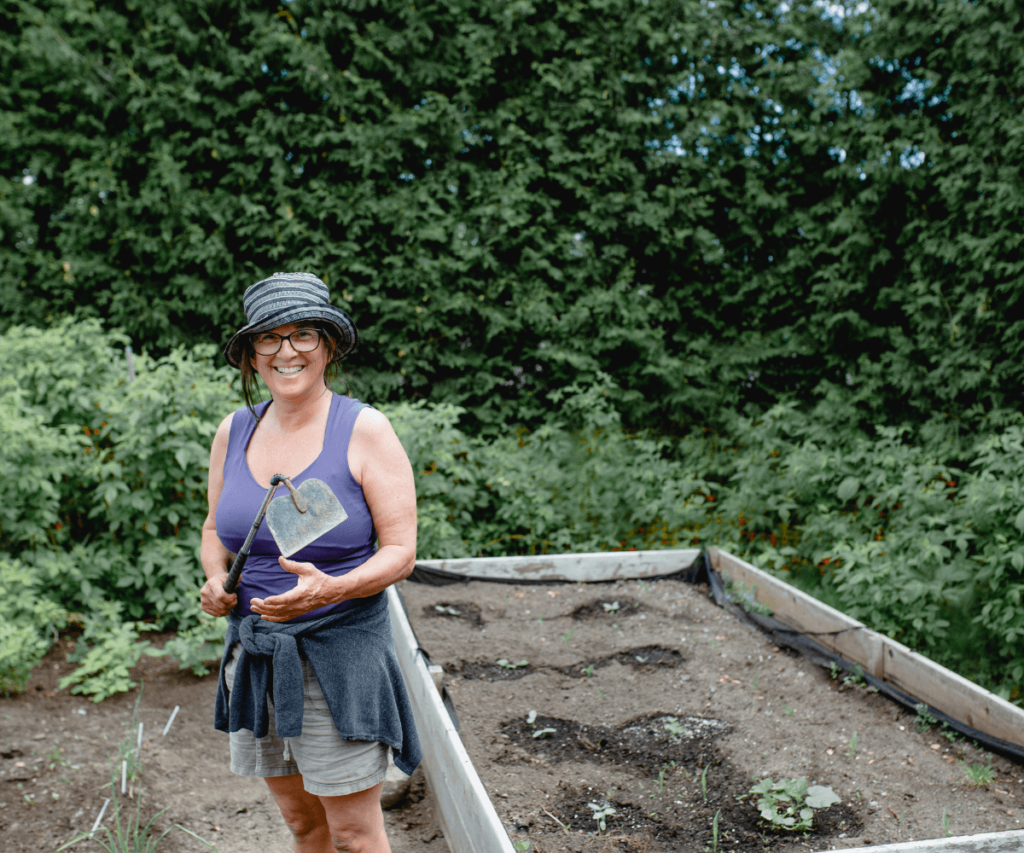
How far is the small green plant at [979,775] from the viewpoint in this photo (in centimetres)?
243

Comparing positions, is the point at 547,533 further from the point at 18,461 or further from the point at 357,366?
the point at 18,461

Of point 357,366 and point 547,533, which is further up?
point 357,366

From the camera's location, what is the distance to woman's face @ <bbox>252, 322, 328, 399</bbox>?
63.2 inches

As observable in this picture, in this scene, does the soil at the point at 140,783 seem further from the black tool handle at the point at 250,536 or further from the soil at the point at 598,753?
the black tool handle at the point at 250,536

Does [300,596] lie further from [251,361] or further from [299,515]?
[251,361]

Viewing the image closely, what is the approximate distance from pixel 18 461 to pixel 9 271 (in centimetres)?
322

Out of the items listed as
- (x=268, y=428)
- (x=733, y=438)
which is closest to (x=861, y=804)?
(x=268, y=428)

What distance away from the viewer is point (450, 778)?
7.88 ft

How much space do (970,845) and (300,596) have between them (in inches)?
73.4

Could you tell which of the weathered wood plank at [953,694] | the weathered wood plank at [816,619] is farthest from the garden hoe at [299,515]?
the weathered wood plank at [816,619]

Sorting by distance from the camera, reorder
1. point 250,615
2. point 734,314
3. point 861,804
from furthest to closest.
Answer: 1. point 734,314
2. point 861,804
3. point 250,615

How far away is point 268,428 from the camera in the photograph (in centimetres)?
172

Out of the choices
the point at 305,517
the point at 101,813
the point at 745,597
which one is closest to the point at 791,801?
the point at 745,597

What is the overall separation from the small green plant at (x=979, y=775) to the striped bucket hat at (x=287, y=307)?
2.54 m
